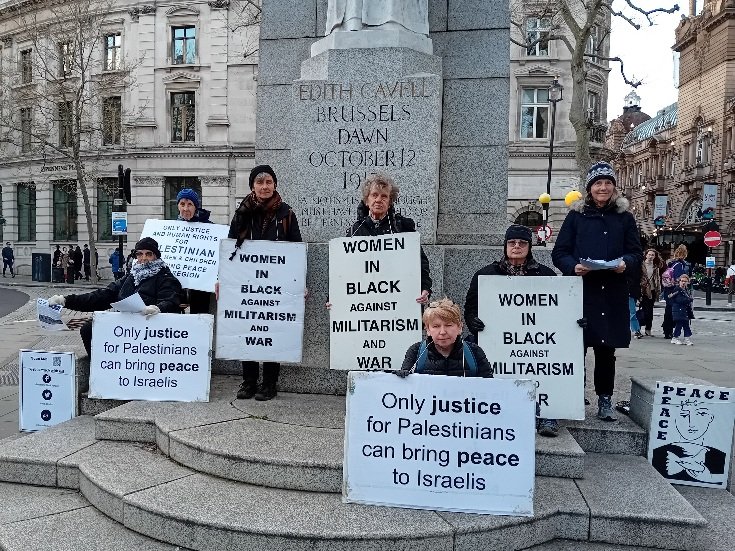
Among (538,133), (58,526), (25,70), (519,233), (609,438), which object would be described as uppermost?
(25,70)

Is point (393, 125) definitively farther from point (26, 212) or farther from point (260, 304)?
point (26, 212)

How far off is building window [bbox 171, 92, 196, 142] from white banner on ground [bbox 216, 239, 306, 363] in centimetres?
3230

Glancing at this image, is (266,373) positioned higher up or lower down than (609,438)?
higher up

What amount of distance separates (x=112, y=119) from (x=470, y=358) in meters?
35.5

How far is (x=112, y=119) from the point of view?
35.1 m

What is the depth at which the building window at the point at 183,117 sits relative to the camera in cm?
3575

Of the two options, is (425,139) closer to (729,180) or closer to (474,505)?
(474,505)

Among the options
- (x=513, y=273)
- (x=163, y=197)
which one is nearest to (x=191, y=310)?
(x=513, y=273)

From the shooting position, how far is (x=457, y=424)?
3748mm

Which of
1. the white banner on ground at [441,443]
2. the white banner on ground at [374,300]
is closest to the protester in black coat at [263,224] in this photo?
the white banner on ground at [374,300]

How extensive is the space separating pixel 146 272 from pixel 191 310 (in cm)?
105

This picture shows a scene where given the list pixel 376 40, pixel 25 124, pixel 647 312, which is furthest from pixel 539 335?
pixel 25 124

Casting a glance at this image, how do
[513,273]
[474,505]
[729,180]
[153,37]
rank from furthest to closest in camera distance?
[729,180] → [153,37] → [513,273] → [474,505]

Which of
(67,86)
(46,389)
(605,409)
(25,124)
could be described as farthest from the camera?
(25,124)
